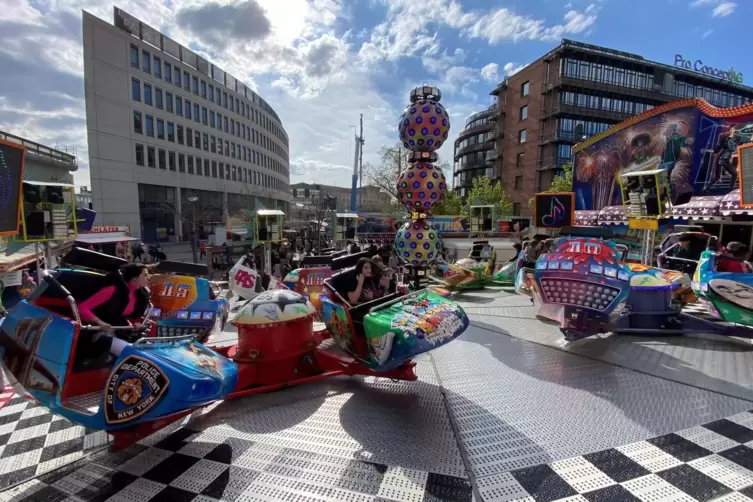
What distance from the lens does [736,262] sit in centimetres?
490

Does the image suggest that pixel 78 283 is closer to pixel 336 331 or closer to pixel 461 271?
pixel 336 331

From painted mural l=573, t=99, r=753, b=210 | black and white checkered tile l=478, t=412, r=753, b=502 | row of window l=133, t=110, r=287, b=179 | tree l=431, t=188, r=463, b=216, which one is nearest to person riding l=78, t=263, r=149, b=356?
black and white checkered tile l=478, t=412, r=753, b=502

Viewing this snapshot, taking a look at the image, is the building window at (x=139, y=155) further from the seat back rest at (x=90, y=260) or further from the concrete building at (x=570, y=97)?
the concrete building at (x=570, y=97)

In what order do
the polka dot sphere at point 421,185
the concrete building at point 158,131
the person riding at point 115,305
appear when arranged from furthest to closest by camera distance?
the concrete building at point 158,131 → the polka dot sphere at point 421,185 → the person riding at point 115,305

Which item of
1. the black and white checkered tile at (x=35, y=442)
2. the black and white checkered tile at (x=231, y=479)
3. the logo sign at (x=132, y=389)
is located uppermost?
the logo sign at (x=132, y=389)

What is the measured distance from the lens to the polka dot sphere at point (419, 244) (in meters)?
6.38

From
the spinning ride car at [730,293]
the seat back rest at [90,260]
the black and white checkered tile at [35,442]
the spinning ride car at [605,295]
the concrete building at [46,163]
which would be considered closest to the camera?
the black and white checkered tile at [35,442]

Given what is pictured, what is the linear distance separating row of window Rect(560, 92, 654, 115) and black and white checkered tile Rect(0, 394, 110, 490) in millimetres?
38607

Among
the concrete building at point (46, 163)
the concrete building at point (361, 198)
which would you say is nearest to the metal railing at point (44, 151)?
the concrete building at point (46, 163)

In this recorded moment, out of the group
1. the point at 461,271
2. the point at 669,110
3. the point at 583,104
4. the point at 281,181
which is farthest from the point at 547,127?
the point at 281,181

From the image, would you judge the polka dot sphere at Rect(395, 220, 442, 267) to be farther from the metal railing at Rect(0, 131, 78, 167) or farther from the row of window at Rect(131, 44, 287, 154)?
the row of window at Rect(131, 44, 287, 154)

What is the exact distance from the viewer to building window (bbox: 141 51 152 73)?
28.5 meters

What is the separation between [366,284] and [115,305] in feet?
7.52

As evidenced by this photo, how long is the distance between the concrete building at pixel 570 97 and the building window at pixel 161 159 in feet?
104
